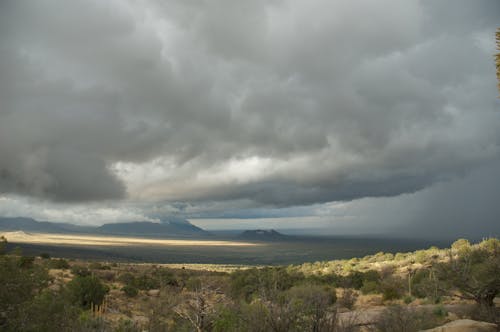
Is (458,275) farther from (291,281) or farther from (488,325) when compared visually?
(291,281)

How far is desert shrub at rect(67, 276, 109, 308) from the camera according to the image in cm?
2753

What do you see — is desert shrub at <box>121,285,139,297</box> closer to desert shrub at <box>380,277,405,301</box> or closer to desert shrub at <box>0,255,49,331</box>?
desert shrub at <box>380,277,405,301</box>

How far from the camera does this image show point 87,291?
2858cm

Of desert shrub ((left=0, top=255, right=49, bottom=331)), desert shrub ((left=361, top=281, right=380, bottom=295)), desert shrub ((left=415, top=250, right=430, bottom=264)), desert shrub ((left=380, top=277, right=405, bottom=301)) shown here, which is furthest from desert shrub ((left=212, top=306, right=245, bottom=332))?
desert shrub ((left=415, top=250, right=430, bottom=264))

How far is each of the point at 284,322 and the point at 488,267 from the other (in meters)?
15.6

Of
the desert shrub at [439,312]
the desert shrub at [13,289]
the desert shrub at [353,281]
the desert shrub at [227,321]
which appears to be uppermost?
the desert shrub at [13,289]

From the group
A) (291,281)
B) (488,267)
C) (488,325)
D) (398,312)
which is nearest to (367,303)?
(291,281)

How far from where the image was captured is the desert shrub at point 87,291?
90.3 ft

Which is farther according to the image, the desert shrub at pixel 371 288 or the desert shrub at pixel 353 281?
the desert shrub at pixel 353 281

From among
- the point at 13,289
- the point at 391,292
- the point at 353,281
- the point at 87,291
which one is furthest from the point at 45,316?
the point at 353,281

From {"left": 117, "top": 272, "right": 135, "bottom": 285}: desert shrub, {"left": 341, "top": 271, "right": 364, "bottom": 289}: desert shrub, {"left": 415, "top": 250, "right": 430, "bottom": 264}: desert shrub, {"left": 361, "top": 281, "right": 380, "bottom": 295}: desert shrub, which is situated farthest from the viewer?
{"left": 415, "top": 250, "right": 430, "bottom": 264}: desert shrub

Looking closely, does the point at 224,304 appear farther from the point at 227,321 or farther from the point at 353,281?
the point at 353,281

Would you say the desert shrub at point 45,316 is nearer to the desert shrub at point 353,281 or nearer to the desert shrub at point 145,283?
the desert shrub at point 145,283

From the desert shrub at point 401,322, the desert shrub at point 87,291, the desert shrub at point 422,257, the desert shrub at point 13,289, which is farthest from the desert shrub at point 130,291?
the desert shrub at point 422,257
